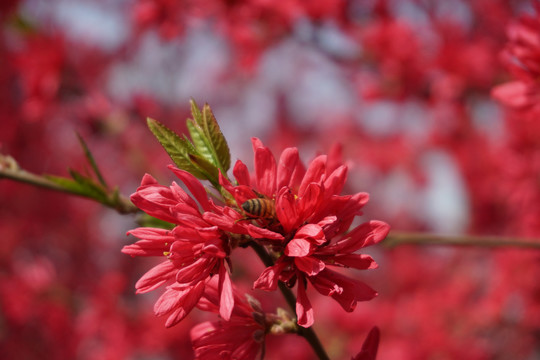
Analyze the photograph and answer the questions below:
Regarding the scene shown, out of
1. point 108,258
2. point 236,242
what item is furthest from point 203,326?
point 108,258

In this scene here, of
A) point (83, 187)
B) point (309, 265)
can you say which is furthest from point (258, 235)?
point (83, 187)

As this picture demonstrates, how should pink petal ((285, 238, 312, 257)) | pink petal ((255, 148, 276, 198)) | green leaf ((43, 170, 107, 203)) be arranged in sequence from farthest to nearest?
green leaf ((43, 170, 107, 203))
pink petal ((255, 148, 276, 198))
pink petal ((285, 238, 312, 257))

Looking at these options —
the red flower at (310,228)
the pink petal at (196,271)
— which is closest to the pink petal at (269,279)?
the red flower at (310,228)

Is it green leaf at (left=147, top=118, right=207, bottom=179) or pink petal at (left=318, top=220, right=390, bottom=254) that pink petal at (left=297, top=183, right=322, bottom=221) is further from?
green leaf at (left=147, top=118, right=207, bottom=179)

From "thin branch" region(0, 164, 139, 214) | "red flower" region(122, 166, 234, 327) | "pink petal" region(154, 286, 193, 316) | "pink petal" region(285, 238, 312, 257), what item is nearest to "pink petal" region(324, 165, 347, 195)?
"pink petal" region(285, 238, 312, 257)

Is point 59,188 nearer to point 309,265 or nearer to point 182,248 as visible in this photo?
point 182,248
